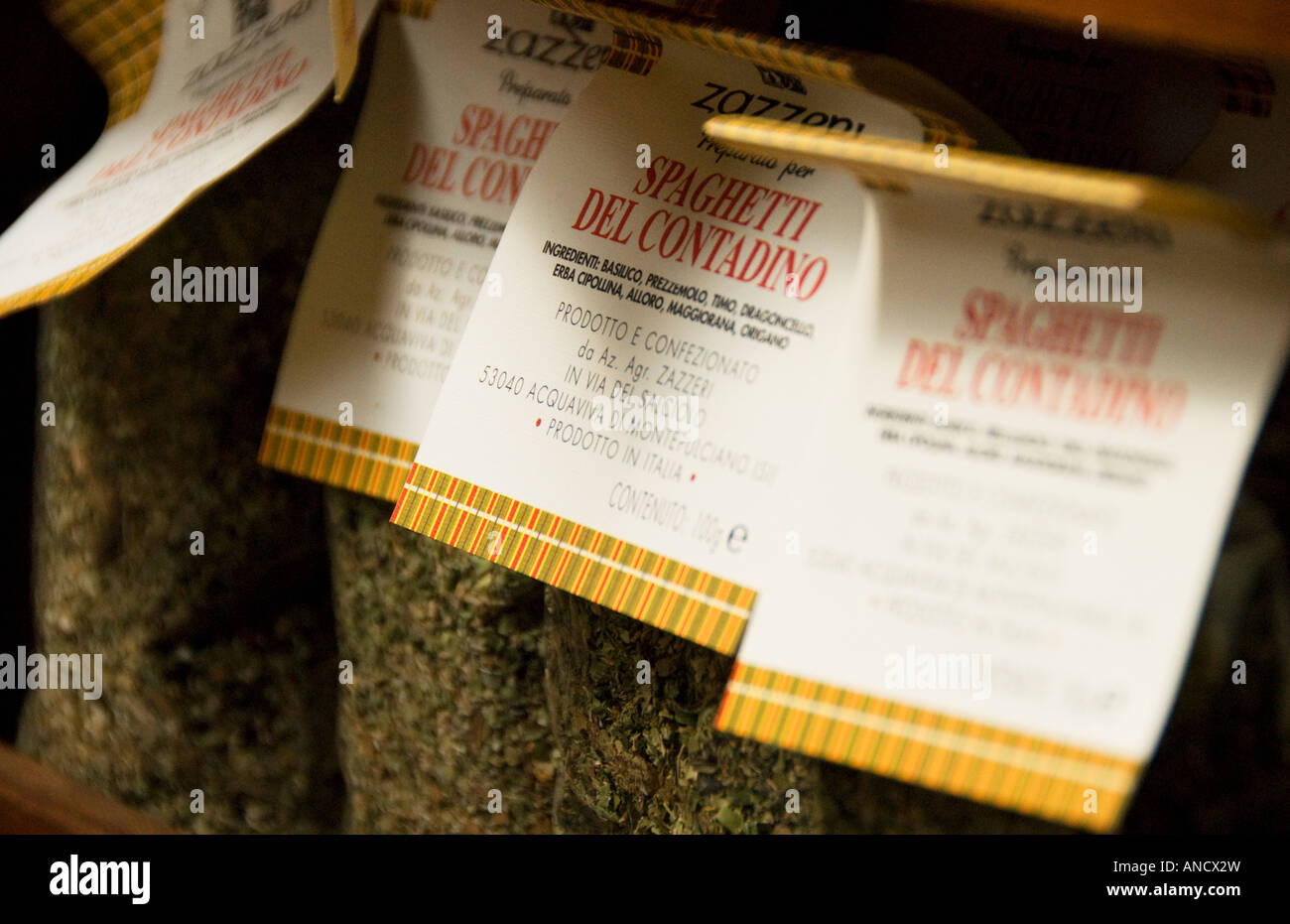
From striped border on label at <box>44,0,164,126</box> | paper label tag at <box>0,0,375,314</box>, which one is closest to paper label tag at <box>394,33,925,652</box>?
paper label tag at <box>0,0,375,314</box>

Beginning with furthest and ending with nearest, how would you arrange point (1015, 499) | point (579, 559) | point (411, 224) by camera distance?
point (411, 224)
point (579, 559)
point (1015, 499)

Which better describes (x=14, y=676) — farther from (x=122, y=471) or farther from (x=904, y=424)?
(x=904, y=424)

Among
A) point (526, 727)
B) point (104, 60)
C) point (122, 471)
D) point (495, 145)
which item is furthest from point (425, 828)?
point (104, 60)

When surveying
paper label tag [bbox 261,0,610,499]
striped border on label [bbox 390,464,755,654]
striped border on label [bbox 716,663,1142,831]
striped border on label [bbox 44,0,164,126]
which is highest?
striped border on label [bbox 44,0,164,126]

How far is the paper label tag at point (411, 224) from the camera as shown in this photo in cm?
57

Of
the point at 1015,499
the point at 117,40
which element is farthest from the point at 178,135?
the point at 1015,499

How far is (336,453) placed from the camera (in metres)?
0.62

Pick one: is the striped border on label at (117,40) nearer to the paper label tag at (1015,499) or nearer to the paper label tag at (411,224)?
the paper label tag at (411,224)

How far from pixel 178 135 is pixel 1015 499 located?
51 centimetres

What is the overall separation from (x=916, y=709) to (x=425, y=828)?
388mm

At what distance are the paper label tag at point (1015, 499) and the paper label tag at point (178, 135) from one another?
0.36m

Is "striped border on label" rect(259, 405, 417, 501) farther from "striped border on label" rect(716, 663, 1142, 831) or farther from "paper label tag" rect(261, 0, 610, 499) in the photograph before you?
"striped border on label" rect(716, 663, 1142, 831)

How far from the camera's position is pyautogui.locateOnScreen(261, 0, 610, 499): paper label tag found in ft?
1.87

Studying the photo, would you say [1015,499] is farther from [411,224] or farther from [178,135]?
[178,135]
